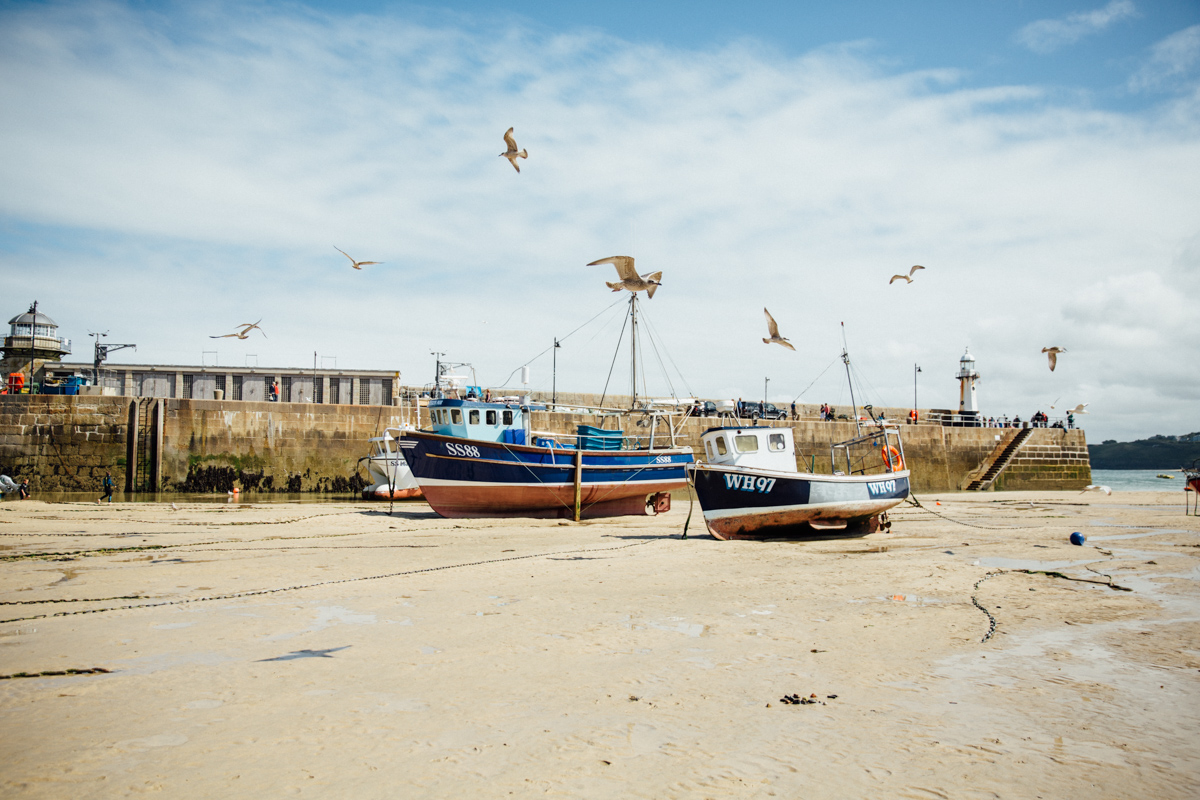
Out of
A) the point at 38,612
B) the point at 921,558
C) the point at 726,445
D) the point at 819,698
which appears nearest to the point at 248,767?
the point at 819,698

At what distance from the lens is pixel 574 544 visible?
42.9ft

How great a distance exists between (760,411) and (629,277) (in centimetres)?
2147

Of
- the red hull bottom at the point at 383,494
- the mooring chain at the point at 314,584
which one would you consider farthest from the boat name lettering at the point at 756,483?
the red hull bottom at the point at 383,494

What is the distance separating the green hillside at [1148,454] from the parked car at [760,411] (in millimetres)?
84314

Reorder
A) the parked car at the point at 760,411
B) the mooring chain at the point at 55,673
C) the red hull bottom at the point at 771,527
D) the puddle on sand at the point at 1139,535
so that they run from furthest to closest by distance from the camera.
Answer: the parked car at the point at 760,411 < the puddle on sand at the point at 1139,535 < the red hull bottom at the point at 771,527 < the mooring chain at the point at 55,673

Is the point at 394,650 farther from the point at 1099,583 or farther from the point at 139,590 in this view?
the point at 1099,583

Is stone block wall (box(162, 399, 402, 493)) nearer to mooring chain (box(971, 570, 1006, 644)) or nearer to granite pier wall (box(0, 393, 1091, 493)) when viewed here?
granite pier wall (box(0, 393, 1091, 493))

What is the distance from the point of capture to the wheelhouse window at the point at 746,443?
15156 mm

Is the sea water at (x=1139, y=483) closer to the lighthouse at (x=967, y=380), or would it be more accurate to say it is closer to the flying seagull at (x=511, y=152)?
the lighthouse at (x=967, y=380)

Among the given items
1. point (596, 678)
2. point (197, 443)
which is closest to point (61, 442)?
point (197, 443)

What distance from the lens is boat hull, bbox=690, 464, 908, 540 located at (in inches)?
531

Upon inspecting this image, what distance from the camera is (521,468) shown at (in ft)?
61.6

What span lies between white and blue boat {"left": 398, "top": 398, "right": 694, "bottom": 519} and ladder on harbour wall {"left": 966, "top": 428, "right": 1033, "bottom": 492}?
75.5ft

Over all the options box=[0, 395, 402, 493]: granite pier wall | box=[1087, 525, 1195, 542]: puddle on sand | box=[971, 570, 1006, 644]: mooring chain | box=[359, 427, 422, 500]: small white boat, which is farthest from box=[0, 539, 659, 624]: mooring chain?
box=[0, 395, 402, 493]: granite pier wall
